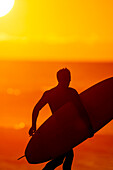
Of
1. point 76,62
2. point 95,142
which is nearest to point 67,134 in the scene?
point 95,142

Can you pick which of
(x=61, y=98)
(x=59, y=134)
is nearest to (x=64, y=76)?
(x=61, y=98)

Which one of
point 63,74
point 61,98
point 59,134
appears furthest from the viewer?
point 59,134

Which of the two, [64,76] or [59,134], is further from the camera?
[59,134]

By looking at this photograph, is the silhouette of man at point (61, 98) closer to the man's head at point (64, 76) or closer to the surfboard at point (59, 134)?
the man's head at point (64, 76)

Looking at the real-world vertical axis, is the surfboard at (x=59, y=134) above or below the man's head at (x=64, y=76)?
below

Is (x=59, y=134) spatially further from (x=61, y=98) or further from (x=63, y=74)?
(x=63, y=74)

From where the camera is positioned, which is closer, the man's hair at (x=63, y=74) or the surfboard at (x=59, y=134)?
the man's hair at (x=63, y=74)

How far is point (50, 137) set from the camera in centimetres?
787

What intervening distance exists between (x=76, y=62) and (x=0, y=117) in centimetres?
5396

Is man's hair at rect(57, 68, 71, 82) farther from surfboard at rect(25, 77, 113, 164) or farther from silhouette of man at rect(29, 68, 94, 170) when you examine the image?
surfboard at rect(25, 77, 113, 164)

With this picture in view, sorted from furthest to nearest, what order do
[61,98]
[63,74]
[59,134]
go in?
[59,134], [61,98], [63,74]

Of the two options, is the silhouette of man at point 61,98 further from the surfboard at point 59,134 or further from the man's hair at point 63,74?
the surfboard at point 59,134

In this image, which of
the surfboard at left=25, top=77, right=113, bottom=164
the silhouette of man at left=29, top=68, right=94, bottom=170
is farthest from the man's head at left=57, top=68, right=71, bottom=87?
the surfboard at left=25, top=77, right=113, bottom=164

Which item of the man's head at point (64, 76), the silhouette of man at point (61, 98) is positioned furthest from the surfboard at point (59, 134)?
the man's head at point (64, 76)
